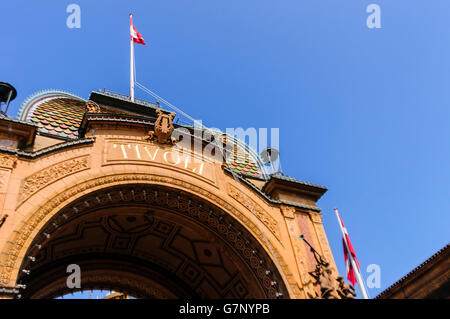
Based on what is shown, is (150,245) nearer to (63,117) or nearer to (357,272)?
(63,117)

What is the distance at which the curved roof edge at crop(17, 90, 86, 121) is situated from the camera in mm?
16625

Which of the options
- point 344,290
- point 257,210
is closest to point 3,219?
point 257,210

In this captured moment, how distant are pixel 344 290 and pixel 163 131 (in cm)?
836

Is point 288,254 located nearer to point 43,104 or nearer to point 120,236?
point 120,236

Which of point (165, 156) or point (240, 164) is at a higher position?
point (240, 164)

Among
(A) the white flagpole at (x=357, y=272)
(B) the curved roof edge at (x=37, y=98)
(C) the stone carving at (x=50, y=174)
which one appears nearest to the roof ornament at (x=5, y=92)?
(B) the curved roof edge at (x=37, y=98)

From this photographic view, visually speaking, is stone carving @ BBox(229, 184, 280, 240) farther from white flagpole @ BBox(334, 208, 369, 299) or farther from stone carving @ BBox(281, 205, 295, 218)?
white flagpole @ BBox(334, 208, 369, 299)

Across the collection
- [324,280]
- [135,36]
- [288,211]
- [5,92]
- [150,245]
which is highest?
[135,36]

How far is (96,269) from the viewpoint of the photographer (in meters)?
16.6

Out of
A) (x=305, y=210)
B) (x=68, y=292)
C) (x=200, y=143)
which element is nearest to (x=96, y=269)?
(x=68, y=292)

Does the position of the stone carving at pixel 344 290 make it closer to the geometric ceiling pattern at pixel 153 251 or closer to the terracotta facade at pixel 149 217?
the terracotta facade at pixel 149 217

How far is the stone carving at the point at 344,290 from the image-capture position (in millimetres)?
13672

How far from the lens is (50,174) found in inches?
508
